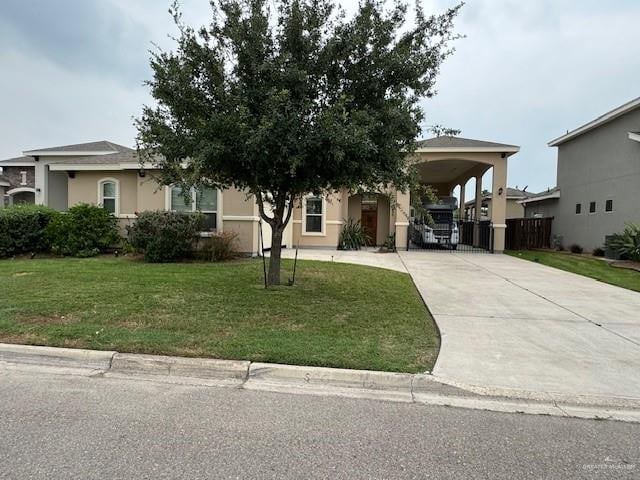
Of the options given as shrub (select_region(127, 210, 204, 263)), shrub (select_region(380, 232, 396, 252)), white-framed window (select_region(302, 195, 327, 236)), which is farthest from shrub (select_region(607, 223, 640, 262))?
shrub (select_region(127, 210, 204, 263))

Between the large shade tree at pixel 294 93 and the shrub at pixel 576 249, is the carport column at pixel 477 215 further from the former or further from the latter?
the large shade tree at pixel 294 93

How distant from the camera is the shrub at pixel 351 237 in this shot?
63.4ft

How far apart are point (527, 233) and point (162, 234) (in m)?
18.2

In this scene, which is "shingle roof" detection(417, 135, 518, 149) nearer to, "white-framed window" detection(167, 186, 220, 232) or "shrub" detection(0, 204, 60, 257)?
"white-framed window" detection(167, 186, 220, 232)

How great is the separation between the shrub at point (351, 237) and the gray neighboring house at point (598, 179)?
35.1 ft

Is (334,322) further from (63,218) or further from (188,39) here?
(63,218)

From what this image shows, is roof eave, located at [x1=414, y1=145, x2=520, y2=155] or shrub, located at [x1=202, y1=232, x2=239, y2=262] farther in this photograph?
roof eave, located at [x1=414, y1=145, x2=520, y2=155]

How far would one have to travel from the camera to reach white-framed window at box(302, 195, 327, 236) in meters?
19.2

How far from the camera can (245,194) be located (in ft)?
42.7

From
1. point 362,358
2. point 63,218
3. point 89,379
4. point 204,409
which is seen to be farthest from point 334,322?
point 63,218

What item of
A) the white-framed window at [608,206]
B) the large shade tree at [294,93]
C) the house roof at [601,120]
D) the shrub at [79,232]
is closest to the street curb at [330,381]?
the large shade tree at [294,93]

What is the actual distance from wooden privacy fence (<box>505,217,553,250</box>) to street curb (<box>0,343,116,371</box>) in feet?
69.3

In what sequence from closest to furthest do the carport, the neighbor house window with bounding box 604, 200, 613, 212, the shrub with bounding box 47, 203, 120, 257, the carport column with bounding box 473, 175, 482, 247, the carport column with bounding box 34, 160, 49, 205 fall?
1. the shrub with bounding box 47, 203, 120, 257
2. the neighbor house window with bounding box 604, 200, 613, 212
3. the carport
4. the carport column with bounding box 34, 160, 49, 205
5. the carport column with bounding box 473, 175, 482, 247

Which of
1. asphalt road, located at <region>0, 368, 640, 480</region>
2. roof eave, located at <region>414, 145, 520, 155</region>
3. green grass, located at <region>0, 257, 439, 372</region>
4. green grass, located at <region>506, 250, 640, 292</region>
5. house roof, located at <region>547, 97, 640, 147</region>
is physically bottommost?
asphalt road, located at <region>0, 368, 640, 480</region>
